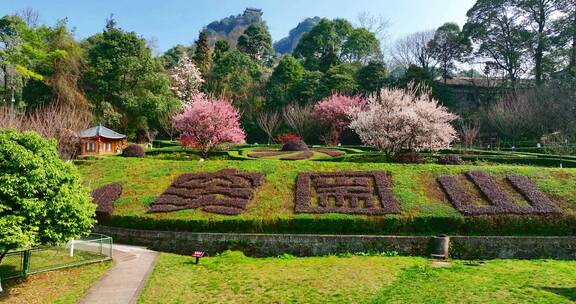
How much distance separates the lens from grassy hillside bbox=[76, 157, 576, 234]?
16.2m

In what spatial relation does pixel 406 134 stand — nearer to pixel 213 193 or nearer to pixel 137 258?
pixel 213 193

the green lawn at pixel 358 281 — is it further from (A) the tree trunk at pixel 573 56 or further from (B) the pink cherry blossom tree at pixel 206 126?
(A) the tree trunk at pixel 573 56

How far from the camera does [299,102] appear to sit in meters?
53.8

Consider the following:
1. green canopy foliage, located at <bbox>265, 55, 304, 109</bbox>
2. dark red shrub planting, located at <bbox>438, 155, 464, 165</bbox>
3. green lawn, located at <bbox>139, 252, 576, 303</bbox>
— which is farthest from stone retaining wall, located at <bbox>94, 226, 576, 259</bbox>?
green canopy foliage, located at <bbox>265, 55, 304, 109</bbox>

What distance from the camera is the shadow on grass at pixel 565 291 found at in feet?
33.4

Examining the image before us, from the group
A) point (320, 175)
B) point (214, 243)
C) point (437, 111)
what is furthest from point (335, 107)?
point (214, 243)

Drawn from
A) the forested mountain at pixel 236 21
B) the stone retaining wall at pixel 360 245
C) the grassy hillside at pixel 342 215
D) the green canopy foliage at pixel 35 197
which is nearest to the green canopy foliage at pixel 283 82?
the grassy hillside at pixel 342 215

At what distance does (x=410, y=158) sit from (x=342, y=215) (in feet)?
37.2

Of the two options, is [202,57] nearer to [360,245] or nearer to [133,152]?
[133,152]

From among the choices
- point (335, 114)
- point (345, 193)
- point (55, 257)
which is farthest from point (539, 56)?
point (55, 257)

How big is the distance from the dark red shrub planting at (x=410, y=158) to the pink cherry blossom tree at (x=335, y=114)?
1797 cm

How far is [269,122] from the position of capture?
51.7 meters

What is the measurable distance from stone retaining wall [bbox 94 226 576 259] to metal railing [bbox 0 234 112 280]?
2.30 metres

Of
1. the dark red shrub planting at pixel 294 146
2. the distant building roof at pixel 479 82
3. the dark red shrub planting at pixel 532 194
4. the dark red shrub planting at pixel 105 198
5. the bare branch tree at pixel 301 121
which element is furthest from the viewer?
the distant building roof at pixel 479 82
